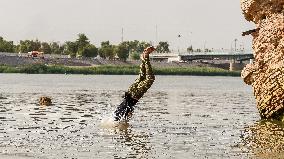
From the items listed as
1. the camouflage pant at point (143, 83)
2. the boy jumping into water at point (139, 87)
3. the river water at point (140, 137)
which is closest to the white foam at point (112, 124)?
the river water at point (140, 137)

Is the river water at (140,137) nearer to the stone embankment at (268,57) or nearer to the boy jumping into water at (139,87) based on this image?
the boy jumping into water at (139,87)

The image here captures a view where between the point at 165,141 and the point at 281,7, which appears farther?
the point at 281,7

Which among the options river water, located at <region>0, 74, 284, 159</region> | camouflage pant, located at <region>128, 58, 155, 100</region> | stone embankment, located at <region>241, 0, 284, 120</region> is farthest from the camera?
stone embankment, located at <region>241, 0, 284, 120</region>

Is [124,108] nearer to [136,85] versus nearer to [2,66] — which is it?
[136,85]

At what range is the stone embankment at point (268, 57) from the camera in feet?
107

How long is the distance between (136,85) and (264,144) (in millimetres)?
7422

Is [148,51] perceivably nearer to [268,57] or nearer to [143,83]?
[143,83]

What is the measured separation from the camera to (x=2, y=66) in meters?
192

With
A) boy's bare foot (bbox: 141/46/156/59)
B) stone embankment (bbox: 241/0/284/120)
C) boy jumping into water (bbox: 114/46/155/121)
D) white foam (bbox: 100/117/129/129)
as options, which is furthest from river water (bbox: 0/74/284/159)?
boy's bare foot (bbox: 141/46/156/59)

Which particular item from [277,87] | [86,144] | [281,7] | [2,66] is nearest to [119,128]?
[86,144]

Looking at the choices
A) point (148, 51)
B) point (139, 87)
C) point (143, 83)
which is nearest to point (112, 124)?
point (139, 87)

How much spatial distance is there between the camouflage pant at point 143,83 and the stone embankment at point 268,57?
618 cm

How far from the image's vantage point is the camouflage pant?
29.8 metres

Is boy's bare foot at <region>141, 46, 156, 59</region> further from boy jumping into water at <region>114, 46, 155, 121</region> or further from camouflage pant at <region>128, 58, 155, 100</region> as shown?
camouflage pant at <region>128, 58, 155, 100</region>
